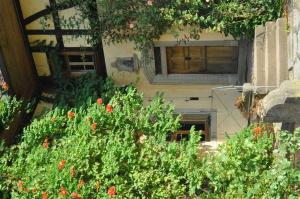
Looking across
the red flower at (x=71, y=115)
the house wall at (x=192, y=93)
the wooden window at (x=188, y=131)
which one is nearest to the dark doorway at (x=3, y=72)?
the red flower at (x=71, y=115)

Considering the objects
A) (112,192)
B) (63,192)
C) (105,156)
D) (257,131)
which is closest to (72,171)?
(63,192)

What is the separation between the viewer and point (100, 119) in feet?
24.9

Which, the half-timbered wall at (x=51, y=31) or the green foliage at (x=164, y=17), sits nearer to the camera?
the green foliage at (x=164, y=17)

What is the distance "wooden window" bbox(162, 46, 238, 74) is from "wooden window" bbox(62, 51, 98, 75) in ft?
4.48

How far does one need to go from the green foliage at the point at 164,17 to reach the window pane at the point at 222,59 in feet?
2.37

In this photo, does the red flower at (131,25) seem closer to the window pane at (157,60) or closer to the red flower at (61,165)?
the window pane at (157,60)

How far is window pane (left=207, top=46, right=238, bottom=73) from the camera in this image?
848 cm

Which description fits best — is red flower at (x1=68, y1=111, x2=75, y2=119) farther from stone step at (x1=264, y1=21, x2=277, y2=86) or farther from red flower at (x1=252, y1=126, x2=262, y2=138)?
stone step at (x1=264, y1=21, x2=277, y2=86)

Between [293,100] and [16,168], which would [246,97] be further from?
[16,168]

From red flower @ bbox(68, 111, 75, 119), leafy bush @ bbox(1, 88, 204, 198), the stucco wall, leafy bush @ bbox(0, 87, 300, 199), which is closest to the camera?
the stucco wall

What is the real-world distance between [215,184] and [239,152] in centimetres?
61

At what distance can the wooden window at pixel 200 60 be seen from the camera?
8523mm

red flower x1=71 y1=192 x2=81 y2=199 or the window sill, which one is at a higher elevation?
the window sill

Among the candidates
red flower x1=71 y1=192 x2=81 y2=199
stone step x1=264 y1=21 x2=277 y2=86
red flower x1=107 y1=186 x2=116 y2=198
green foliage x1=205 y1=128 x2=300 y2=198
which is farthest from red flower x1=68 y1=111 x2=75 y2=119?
stone step x1=264 y1=21 x2=277 y2=86
